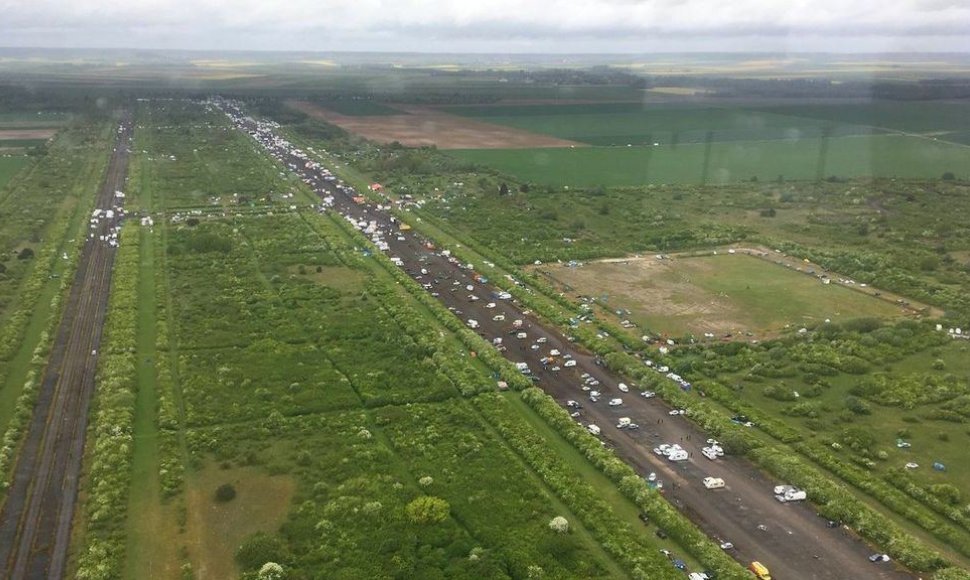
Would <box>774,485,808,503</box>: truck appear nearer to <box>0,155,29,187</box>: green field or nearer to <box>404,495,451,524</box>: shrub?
<box>404,495,451,524</box>: shrub

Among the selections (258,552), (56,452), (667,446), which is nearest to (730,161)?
(667,446)

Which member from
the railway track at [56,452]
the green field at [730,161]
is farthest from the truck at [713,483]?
the green field at [730,161]

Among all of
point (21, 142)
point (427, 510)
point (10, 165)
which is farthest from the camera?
point (21, 142)

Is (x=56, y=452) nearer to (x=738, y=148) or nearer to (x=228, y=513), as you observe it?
(x=228, y=513)

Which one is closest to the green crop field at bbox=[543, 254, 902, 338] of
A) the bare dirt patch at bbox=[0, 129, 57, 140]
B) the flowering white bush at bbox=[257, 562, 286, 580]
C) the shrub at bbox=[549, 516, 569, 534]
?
the shrub at bbox=[549, 516, 569, 534]

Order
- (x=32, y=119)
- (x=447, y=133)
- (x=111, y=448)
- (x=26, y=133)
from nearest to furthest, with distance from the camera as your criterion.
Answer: (x=111, y=448)
(x=26, y=133)
(x=447, y=133)
(x=32, y=119)

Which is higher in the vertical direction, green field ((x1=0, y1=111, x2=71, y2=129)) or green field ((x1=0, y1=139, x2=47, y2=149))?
green field ((x1=0, y1=111, x2=71, y2=129))

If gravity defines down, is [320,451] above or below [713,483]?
above
